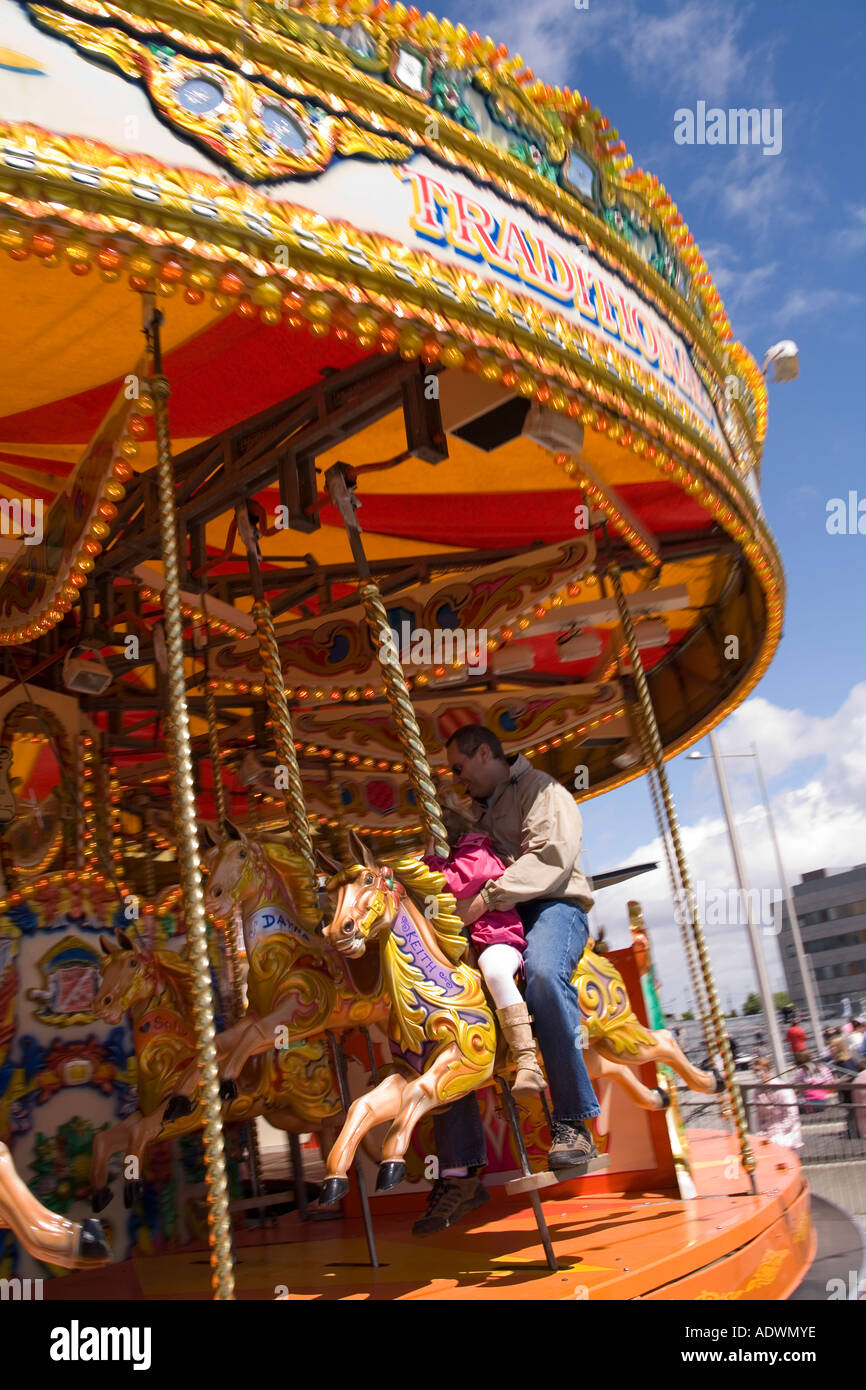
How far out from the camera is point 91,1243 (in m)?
2.29

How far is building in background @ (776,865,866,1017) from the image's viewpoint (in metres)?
53.1

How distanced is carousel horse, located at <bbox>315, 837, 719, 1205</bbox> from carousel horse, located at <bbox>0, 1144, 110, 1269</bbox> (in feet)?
2.71

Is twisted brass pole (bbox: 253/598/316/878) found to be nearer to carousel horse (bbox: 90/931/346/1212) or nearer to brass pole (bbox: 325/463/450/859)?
brass pole (bbox: 325/463/450/859)

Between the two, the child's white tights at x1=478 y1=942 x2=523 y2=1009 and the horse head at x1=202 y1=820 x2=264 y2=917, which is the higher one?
the horse head at x1=202 y1=820 x2=264 y2=917

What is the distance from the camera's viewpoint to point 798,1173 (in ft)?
16.5

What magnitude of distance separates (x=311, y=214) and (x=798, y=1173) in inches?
178

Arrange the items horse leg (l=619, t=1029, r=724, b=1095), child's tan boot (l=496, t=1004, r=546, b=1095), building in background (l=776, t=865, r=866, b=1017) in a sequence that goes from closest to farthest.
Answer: child's tan boot (l=496, t=1004, r=546, b=1095), horse leg (l=619, t=1029, r=724, b=1095), building in background (l=776, t=865, r=866, b=1017)

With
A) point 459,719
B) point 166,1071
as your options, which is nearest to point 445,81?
point 166,1071

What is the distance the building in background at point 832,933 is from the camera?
174ft

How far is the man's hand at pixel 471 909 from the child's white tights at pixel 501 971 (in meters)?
Answer: 0.12

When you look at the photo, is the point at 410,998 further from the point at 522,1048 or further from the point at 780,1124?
the point at 780,1124

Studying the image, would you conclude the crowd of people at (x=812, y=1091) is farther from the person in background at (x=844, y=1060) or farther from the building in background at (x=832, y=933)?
the building in background at (x=832, y=933)

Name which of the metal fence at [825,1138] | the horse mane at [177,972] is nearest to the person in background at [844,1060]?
the metal fence at [825,1138]

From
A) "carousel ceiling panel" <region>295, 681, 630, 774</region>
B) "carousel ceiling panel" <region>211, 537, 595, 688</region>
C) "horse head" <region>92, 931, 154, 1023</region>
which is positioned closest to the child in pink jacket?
"horse head" <region>92, 931, 154, 1023</region>
